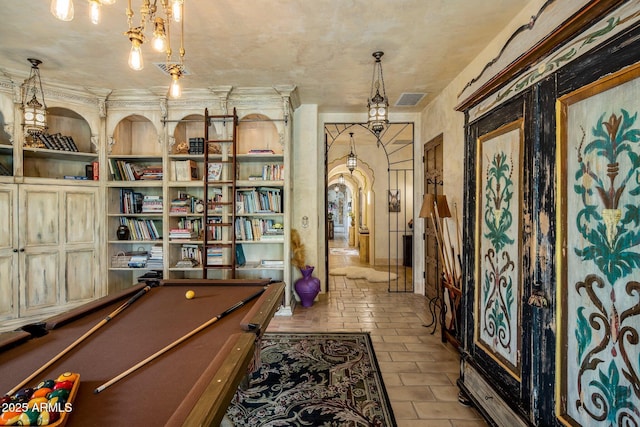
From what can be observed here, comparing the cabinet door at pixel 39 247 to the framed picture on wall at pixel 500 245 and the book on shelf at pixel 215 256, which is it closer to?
the book on shelf at pixel 215 256

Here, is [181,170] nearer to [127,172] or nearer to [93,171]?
[127,172]

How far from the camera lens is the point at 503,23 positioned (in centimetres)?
271

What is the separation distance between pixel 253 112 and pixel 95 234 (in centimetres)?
278

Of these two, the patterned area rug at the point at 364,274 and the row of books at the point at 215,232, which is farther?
the patterned area rug at the point at 364,274

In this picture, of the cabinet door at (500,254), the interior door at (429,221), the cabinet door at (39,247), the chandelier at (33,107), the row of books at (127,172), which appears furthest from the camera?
the interior door at (429,221)

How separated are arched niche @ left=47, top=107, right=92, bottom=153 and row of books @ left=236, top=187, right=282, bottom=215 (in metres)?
2.24

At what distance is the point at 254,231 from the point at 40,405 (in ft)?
11.4

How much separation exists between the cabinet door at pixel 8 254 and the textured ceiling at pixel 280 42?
59.6 inches

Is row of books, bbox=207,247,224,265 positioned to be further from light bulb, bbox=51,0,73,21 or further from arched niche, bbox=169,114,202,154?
light bulb, bbox=51,0,73,21

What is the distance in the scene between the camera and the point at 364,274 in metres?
6.93

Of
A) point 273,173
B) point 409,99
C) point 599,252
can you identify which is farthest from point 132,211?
point 599,252

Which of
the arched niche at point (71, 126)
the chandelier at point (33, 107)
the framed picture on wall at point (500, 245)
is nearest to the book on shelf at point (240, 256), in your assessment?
the arched niche at point (71, 126)

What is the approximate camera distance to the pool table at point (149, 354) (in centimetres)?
100

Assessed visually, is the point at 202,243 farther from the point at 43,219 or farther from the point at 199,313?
the point at 199,313
